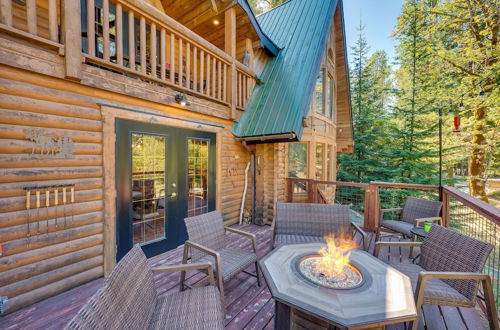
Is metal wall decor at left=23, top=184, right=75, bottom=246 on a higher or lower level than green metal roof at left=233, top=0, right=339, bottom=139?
lower

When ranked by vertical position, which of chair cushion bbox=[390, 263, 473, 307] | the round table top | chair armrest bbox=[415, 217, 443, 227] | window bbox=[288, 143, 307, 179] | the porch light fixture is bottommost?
chair cushion bbox=[390, 263, 473, 307]

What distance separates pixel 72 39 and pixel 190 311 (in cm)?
303

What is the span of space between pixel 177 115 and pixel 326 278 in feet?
10.6

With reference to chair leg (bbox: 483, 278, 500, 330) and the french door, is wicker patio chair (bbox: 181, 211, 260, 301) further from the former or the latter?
chair leg (bbox: 483, 278, 500, 330)

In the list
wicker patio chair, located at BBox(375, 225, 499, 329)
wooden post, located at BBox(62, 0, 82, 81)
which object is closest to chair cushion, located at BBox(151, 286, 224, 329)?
wicker patio chair, located at BBox(375, 225, 499, 329)

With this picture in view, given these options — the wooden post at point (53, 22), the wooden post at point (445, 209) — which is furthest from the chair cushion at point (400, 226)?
the wooden post at point (53, 22)

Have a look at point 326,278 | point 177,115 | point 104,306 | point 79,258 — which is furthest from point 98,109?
point 326,278

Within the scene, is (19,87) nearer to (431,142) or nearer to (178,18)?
(178,18)

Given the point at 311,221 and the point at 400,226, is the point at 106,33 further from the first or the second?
the point at 400,226

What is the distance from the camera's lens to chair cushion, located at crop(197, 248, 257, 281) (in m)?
2.20

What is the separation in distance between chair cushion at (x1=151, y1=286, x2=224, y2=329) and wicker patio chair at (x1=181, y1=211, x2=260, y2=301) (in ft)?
1.10

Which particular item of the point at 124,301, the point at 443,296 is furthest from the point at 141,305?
the point at 443,296

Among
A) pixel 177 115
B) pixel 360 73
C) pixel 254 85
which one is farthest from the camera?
pixel 360 73

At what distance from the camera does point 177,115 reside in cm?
353
